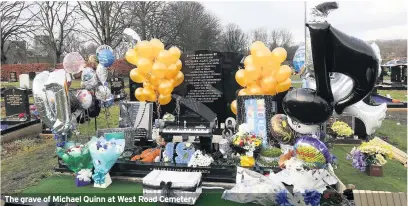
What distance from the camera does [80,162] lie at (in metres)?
5.00

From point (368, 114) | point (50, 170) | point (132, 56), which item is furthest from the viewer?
point (132, 56)

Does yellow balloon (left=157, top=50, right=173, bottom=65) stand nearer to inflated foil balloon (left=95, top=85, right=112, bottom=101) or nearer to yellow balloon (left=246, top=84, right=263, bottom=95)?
inflated foil balloon (left=95, top=85, right=112, bottom=101)

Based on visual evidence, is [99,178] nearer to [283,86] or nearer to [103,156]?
[103,156]

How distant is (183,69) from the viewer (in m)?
7.53

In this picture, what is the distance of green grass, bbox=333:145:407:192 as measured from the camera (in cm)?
477

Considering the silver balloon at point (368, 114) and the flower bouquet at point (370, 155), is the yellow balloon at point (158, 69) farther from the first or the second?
the flower bouquet at point (370, 155)

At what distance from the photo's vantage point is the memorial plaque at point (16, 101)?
32.1 feet

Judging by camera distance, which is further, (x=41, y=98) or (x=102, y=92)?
(x=102, y=92)

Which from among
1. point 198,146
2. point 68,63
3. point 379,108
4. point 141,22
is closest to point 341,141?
point 379,108

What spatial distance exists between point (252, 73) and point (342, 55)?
9.45 feet

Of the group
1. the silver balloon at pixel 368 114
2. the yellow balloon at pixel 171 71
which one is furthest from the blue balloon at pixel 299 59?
the yellow balloon at pixel 171 71

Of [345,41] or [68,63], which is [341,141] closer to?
[345,41]

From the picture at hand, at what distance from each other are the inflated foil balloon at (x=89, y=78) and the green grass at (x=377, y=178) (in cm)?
511

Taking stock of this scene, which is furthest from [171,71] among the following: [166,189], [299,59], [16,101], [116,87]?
[116,87]
